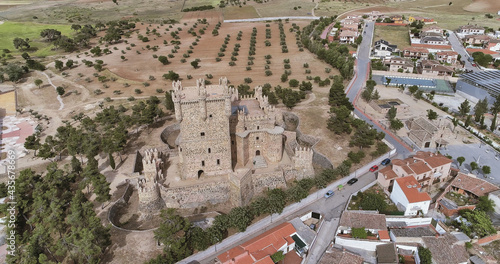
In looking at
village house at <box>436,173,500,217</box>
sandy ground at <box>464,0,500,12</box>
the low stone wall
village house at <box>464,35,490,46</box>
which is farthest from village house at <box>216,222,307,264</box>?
sandy ground at <box>464,0,500,12</box>

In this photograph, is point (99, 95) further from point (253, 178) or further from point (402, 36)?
point (402, 36)

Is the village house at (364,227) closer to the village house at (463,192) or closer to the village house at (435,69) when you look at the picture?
the village house at (463,192)

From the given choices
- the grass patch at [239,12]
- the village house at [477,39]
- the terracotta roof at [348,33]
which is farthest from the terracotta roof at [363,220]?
the grass patch at [239,12]

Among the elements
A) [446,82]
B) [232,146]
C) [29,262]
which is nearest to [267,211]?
[232,146]

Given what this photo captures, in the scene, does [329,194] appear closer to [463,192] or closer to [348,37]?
[463,192]

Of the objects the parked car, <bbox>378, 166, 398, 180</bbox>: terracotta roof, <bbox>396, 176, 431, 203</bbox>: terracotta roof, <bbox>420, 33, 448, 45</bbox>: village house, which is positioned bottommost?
the parked car

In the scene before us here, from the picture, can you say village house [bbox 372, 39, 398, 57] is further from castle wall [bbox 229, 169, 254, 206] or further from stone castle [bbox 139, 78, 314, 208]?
castle wall [bbox 229, 169, 254, 206]

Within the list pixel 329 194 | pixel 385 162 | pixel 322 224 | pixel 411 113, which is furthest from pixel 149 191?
pixel 411 113
